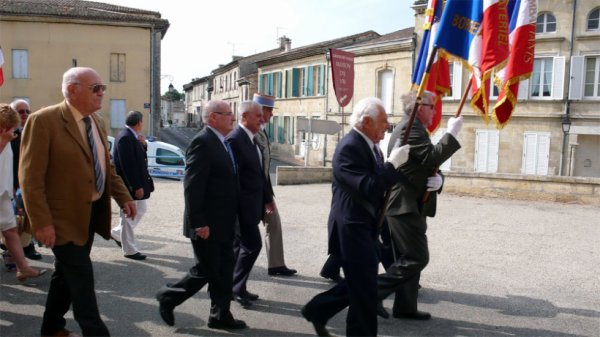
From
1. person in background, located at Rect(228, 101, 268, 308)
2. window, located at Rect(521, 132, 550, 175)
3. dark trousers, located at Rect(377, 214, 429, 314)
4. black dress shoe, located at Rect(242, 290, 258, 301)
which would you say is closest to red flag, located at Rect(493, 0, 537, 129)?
dark trousers, located at Rect(377, 214, 429, 314)

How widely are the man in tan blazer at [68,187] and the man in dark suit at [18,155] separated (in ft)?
7.70

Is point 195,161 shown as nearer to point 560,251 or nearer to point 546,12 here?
point 560,251

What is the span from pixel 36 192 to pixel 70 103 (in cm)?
65

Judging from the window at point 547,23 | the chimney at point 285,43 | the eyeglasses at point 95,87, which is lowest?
the eyeglasses at point 95,87

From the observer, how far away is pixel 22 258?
16.9ft

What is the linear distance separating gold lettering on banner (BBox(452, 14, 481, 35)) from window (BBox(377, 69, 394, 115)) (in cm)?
2345

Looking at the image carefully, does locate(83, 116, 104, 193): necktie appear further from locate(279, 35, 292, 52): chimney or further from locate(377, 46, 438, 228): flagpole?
locate(279, 35, 292, 52): chimney

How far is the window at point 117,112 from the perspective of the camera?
31.5m

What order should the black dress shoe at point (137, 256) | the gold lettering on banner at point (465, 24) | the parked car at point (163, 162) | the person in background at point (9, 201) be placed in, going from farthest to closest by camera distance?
the parked car at point (163, 162)
the black dress shoe at point (137, 256)
the person in background at point (9, 201)
the gold lettering on banner at point (465, 24)

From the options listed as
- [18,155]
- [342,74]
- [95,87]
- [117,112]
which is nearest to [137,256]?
[18,155]

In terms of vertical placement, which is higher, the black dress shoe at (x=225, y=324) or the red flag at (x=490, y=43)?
the red flag at (x=490, y=43)

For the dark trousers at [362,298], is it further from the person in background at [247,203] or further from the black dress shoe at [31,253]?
the black dress shoe at [31,253]

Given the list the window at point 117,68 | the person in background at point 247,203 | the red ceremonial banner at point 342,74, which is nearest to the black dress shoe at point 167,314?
the person in background at point 247,203

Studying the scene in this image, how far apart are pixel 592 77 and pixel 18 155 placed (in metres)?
23.0
